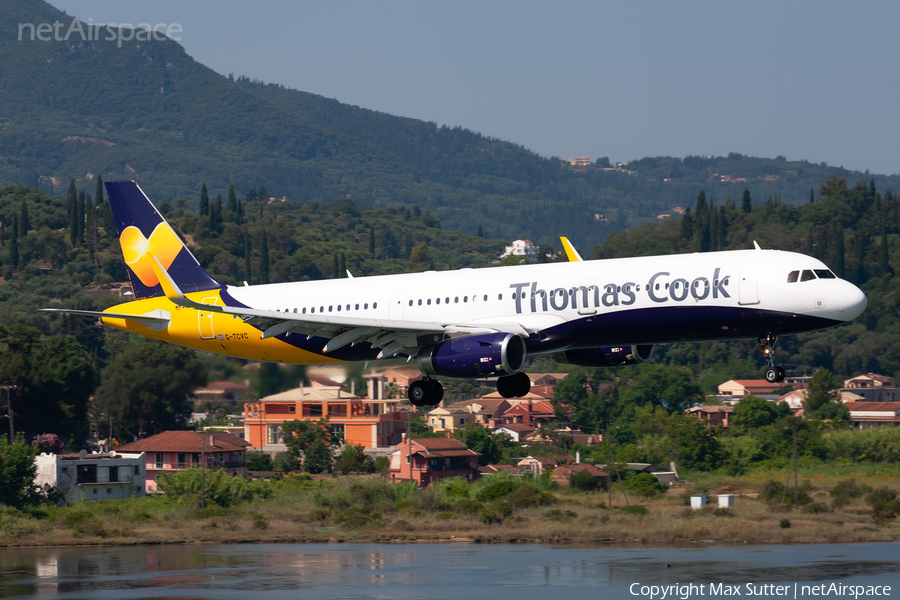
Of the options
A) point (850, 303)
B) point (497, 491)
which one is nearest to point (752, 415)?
point (497, 491)

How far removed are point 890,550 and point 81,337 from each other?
129 meters

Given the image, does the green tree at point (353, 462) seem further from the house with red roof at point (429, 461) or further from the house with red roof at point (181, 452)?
the house with red roof at point (181, 452)

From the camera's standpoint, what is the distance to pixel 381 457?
464ft

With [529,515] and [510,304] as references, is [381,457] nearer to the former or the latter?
[529,515]

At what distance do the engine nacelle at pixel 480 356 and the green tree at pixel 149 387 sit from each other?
24306 millimetres

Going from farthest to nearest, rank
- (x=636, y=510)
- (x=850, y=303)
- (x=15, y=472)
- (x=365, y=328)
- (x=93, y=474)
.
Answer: (x=93, y=474), (x=636, y=510), (x=15, y=472), (x=365, y=328), (x=850, y=303)

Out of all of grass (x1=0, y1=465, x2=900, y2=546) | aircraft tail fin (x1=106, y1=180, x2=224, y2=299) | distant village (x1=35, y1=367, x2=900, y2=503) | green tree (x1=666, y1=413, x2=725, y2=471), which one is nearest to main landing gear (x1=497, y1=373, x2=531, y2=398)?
aircraft tail fin (x1=106, y1=180, x2=224, y2=299)

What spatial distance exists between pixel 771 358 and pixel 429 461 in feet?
316

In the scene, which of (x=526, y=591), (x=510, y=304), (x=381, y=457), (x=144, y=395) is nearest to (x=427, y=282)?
(x=510, y=304)

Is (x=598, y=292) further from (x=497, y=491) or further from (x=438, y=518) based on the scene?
(x=497, y=491)

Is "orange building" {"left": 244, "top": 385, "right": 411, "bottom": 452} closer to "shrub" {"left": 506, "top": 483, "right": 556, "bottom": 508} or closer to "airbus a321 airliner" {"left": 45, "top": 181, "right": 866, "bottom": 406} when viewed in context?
"shrub" {"left": 506, "top": 483, "right": 556, "bottom": 508}

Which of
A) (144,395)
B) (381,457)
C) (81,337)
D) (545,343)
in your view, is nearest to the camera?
(545,343)

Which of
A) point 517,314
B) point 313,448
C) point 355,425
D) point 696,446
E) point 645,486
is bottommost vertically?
point 645,486

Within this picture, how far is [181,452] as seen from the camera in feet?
443
